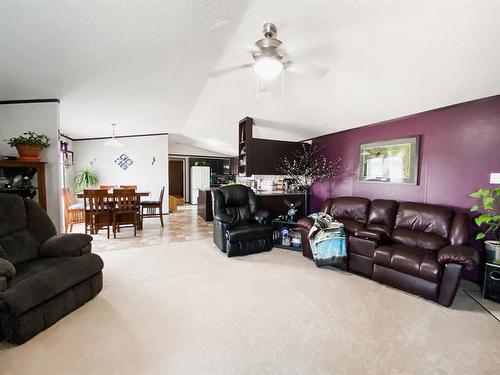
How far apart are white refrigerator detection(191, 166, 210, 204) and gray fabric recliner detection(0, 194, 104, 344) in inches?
266

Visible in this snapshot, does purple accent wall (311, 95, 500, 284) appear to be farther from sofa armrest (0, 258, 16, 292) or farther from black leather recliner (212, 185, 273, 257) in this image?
sofa armrest (0, 258, 16, 292)

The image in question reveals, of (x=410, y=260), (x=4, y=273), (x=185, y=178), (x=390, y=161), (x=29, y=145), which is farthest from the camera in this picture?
(x=185, y=178)

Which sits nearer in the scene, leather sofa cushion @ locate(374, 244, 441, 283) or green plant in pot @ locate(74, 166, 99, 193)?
leather sofa cushion @ locate(374, 244, 441, 283)

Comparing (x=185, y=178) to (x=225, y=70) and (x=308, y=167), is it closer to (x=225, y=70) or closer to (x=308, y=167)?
(x=308, y=167)

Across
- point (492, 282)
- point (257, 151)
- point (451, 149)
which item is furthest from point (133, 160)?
point (492, 282)

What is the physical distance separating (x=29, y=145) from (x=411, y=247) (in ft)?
16.8

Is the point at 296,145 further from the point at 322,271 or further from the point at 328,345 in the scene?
the point at 328,345

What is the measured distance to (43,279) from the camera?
178cm

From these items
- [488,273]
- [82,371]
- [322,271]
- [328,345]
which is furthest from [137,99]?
[488,273]

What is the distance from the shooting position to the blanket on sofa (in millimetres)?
2916

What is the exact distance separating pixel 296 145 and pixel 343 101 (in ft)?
7.08

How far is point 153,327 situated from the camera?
1.83 metres

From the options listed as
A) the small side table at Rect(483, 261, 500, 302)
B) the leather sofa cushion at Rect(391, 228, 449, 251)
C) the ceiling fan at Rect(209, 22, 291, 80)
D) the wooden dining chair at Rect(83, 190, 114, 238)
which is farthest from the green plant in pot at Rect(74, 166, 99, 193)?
the small side table at Rect(483, 261, 500, 302)

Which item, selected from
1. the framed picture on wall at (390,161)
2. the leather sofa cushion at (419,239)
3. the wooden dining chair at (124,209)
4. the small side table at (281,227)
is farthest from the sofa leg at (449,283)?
the wooden dining chair at (124,209)
